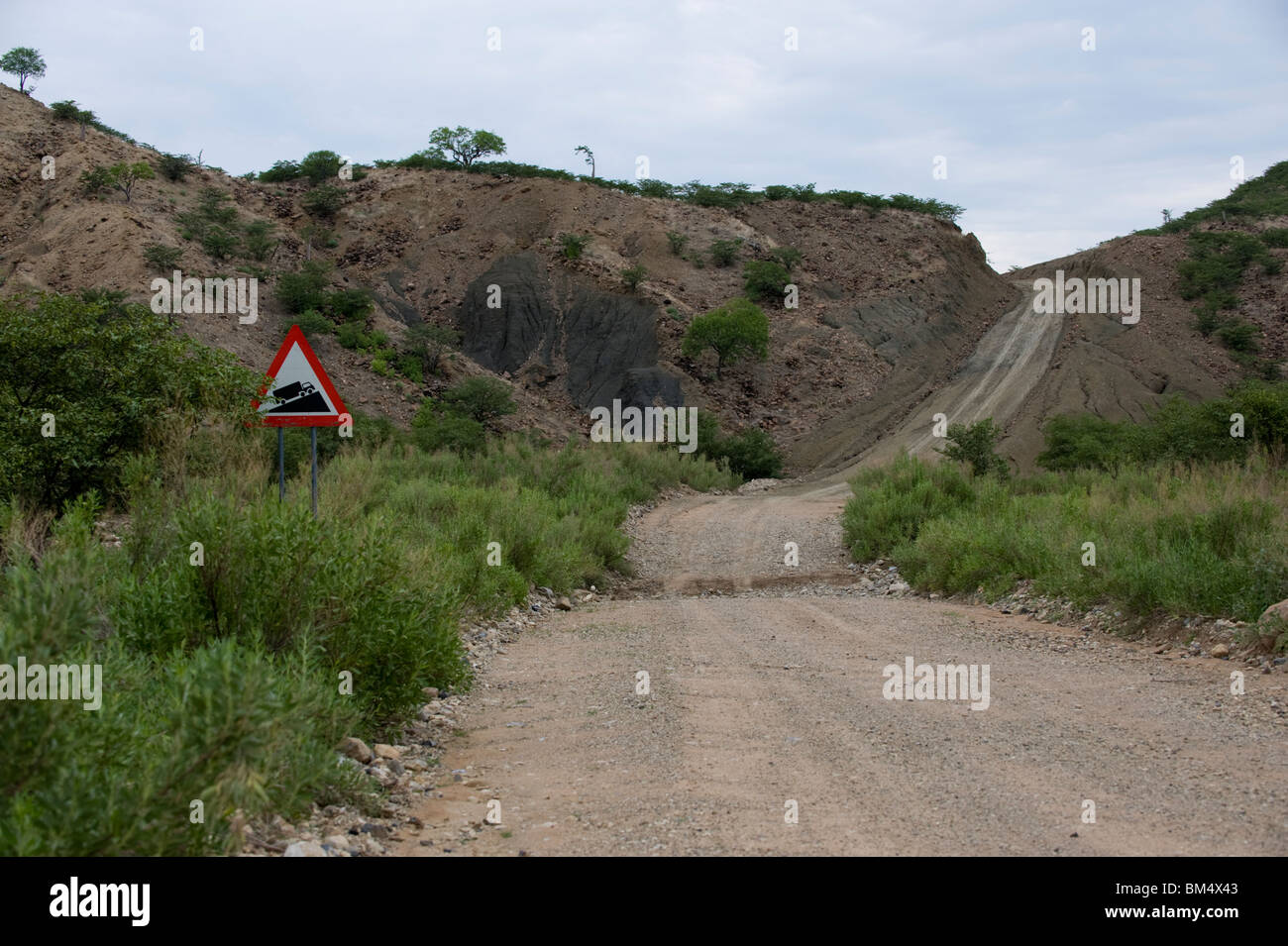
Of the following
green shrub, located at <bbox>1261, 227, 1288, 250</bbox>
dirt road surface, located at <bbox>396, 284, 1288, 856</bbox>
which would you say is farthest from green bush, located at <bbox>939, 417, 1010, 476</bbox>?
green shrub, located at <bbox>1261, 227, 1288, 250</bbox>

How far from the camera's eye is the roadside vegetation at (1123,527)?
30.5 feet

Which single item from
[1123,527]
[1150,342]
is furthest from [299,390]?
[1150,342]

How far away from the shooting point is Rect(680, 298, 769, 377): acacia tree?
45.8m

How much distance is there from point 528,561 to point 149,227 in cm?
3060

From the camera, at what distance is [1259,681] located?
7414 mm

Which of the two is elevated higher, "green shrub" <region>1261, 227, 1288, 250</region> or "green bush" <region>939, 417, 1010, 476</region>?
"green shrub" <region>1261, 227, 1288, 250</region>

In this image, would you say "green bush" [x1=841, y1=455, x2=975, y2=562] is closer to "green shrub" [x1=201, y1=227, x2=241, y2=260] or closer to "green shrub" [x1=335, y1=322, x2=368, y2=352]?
"green shrub" [x1=335, y1=322, x2=368, y2=352]

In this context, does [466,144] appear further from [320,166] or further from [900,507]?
[900,507]

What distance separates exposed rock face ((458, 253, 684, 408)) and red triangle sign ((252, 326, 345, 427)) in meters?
35.3

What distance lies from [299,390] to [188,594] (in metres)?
3.28

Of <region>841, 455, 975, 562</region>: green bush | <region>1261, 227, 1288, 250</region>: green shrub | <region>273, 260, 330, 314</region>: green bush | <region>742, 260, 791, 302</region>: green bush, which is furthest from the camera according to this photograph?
<region>1261, 227, 1288, 250</region>: green shrub

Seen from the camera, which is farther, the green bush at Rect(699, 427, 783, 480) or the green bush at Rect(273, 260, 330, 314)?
the green bush at Rect(699, 427, 783, 480)

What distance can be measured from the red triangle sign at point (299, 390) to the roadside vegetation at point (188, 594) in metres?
0.70

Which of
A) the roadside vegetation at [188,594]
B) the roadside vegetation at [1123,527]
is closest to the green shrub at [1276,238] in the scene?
the roadside vegetation at [1123,527]
